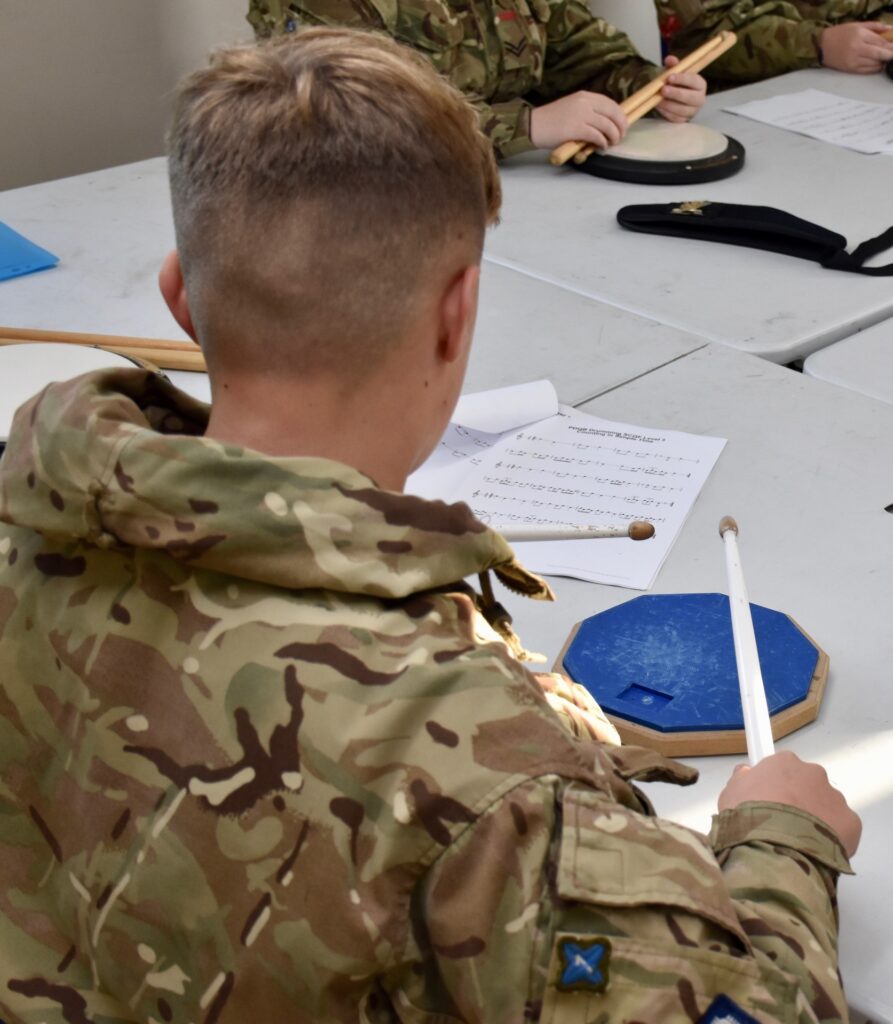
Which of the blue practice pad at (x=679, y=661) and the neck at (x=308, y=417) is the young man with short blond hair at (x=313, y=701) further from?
the blue practice pad at (x=679, y=661)

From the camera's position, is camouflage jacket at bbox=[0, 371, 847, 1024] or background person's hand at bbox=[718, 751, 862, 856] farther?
background person's hand at bbox=[718, 751, 862, 856]

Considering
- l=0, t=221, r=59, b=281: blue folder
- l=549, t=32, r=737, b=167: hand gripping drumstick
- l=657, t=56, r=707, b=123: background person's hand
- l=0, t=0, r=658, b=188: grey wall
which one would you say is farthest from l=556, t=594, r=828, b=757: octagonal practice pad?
l=0, t=0, r=658, b=188: grey wall

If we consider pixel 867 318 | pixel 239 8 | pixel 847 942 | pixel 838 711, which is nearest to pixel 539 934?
pixel 847 942

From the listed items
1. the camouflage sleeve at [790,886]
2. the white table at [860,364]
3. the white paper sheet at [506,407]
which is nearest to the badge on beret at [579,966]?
the camouflage sleeve at [790,886]

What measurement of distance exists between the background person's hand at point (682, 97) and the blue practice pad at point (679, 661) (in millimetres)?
1183

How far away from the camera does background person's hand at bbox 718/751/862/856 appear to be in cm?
70

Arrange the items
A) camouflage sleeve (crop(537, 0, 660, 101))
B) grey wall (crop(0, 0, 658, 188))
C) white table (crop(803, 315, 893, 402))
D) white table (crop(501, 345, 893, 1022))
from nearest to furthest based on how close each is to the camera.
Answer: white table (crop(501, 345, 893, 1022)), white table (crop(803, 315, 893, 402)), camouflage sleeve (crop(537, 0, 660, 101)), grey wall (crop(0, 0, 658, 188))

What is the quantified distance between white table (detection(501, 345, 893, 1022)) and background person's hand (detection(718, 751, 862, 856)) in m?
0.04

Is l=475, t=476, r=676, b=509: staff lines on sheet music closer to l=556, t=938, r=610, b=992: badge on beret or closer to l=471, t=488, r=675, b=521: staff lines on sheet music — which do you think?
l=471, t=488, r=675, b=521: staff lines on sheet music

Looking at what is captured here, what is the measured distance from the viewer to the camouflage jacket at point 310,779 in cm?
52

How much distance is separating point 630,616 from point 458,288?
340mm

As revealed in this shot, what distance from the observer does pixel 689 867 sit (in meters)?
0.55

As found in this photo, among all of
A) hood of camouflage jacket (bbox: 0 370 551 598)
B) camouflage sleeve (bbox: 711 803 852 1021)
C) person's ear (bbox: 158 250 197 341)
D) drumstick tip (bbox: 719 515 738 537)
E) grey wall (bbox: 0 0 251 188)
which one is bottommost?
grey wall (bbox: 0 0 251 188)

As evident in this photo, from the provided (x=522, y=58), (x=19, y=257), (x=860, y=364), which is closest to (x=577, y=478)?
(x=860, y=364)
